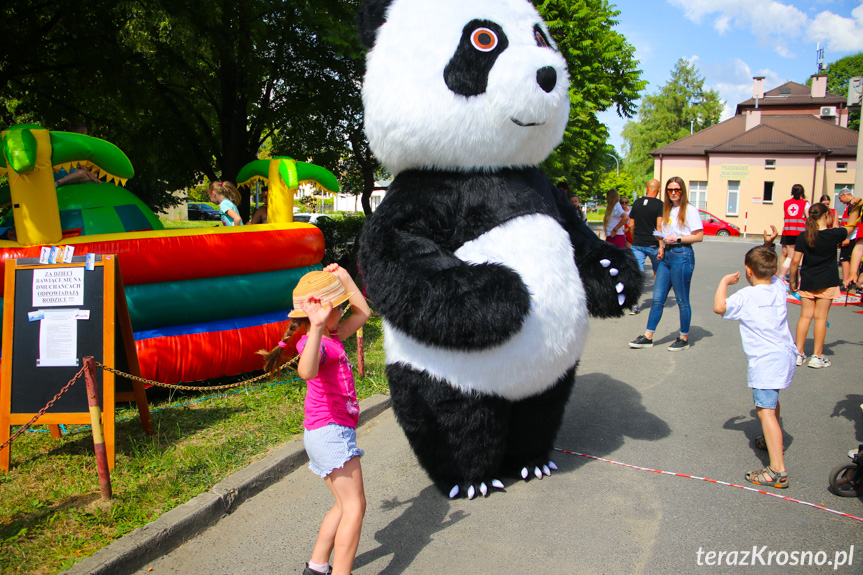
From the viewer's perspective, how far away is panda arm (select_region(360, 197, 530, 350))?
267 centimetres

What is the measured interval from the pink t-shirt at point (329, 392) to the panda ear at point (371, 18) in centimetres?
182

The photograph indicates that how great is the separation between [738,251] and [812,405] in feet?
53.4

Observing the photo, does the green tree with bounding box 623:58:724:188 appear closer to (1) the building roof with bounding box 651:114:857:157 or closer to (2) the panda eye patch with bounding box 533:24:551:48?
(1) the building roof with bounding box 651:114:857:157

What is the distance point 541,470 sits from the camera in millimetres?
3584

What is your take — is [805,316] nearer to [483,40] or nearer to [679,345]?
[679,345]

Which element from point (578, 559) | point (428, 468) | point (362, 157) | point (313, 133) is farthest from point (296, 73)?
point (578, 559)

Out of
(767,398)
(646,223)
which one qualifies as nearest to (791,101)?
(646,223)

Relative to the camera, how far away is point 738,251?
1928 centimetres

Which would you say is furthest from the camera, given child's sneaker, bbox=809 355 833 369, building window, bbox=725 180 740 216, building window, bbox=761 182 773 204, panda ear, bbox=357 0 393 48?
building window, bbox=725 180 740 216

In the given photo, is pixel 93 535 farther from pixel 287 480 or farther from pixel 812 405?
pixel 812 405

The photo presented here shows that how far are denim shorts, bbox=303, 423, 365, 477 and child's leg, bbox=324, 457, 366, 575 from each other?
0.04 m

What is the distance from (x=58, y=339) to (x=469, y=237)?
2703 millimetres

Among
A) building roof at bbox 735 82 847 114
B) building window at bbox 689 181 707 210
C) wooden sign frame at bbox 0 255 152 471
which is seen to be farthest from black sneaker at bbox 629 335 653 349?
building roof at bbox 735 82 847 114

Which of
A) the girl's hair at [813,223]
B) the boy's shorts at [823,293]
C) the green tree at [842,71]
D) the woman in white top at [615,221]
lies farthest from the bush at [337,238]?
the green tree at [842,71]
